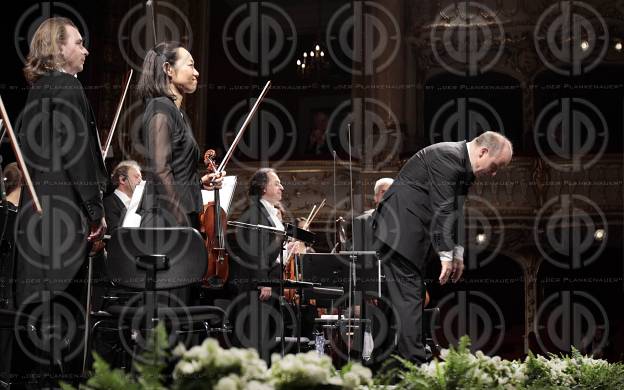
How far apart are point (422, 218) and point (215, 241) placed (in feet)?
3.42

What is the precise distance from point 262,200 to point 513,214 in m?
5.26

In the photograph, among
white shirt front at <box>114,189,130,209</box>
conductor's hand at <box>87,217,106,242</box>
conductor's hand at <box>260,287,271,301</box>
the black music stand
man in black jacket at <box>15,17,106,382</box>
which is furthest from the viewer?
conductor's hand at <box>260,287,271,301</box>

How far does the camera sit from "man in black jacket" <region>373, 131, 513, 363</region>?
413 cm

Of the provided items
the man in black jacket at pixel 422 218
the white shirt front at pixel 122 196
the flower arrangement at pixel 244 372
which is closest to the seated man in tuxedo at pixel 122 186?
the white shirt front at pixel 122 196

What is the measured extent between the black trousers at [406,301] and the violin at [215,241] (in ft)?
2.58

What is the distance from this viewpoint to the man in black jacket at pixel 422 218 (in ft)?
13.6

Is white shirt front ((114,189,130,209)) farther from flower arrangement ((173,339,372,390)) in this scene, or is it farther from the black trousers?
flower arrangement ((173,339,372,390))

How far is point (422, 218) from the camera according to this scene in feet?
14.2

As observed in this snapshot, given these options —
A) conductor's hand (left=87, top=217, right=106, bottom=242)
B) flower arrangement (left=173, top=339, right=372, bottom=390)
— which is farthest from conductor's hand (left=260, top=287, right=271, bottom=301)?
flower arrangement (left=173, top=339, right=372, bottom=390)

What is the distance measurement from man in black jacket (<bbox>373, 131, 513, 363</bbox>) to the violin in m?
0.77

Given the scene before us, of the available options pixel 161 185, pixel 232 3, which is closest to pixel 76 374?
pixel 161 185

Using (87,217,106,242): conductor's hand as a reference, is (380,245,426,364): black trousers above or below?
below

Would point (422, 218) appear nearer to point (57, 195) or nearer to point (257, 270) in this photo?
point (257, 270)

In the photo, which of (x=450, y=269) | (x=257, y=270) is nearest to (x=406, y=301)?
(x=450, y=269)
